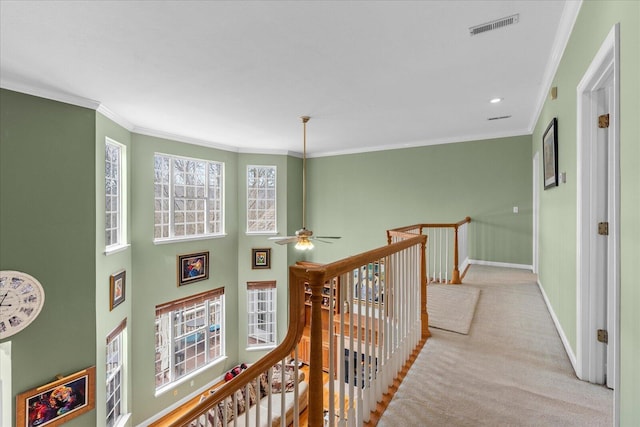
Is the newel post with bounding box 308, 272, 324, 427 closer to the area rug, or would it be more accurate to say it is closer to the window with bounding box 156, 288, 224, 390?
the area rug

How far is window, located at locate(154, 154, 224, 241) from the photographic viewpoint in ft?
20.1

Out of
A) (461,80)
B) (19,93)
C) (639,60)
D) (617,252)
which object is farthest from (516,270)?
(19,93)

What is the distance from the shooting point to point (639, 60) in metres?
1.12

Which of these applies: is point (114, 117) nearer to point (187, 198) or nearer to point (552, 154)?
point (187, 198)

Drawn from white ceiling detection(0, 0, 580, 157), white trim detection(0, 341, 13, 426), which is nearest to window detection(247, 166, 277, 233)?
white ceiling detection(0, 0, 580, 157)

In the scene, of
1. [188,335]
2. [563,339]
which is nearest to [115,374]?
[188,335]

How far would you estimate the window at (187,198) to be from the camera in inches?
241

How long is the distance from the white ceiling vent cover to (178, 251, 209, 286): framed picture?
20.3 feet

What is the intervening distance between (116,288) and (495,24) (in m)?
5.84

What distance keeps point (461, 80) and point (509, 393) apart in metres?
3.07

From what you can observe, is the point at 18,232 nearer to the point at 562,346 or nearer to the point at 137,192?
the point at 137,192

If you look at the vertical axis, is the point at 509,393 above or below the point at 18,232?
below

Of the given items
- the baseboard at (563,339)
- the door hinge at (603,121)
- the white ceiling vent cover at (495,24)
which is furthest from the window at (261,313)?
the door hinge at (603,121)

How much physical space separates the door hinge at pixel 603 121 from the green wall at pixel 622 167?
30 cm
